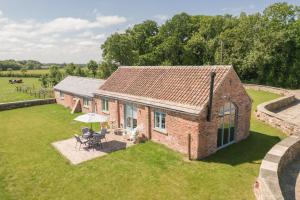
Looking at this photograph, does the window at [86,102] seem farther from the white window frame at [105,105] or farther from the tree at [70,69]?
the tree at [70,69]

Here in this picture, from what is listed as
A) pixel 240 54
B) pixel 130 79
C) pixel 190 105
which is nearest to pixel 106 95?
pixel 130 79

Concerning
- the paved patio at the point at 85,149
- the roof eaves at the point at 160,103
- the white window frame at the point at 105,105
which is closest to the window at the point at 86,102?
the white window frame at the point at 105,105

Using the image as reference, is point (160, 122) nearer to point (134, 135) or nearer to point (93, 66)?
point (134, 135)

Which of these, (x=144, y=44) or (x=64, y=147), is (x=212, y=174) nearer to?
(x=64, y=147)

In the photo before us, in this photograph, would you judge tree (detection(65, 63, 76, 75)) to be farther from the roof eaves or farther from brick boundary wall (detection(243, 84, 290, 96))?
brick boundary wall (detection(243, 84, 290, 96))

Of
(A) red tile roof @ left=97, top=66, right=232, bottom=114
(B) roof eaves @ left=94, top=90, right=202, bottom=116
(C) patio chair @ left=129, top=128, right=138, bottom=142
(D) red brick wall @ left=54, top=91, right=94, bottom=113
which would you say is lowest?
(C) patio chair @ left=129, top=128, right=138, bottom=142

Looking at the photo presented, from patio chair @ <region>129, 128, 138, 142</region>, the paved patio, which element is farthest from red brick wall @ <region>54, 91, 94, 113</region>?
patio chair @ <region>129, 128, 138, 142</region>
